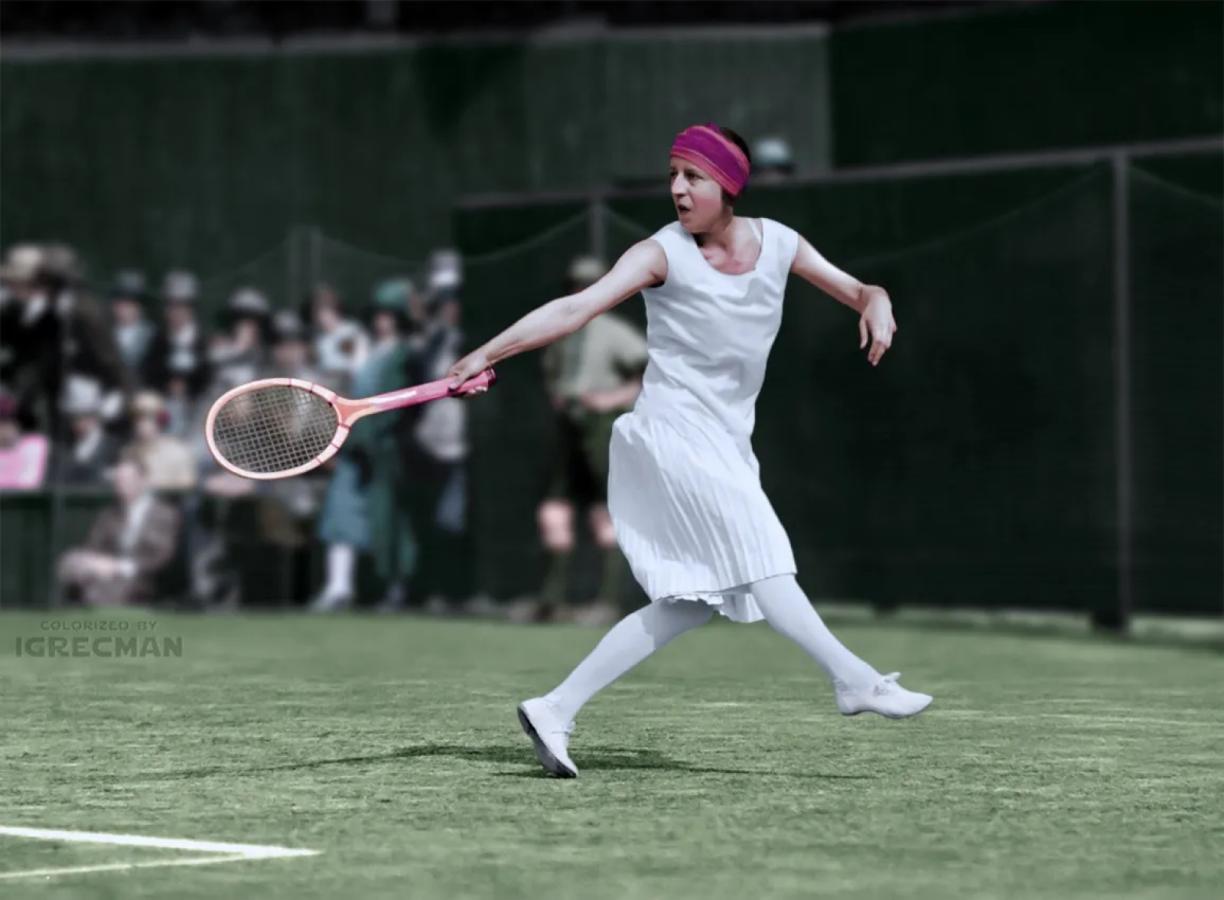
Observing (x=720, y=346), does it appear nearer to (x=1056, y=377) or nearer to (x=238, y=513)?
(x=1056, y=377)

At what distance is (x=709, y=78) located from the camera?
24.1m

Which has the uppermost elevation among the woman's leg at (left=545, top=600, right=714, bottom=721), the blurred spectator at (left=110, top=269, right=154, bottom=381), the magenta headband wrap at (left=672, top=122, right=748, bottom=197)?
the blurred spectator at (left=110, top=269, right=154, bottom=381)

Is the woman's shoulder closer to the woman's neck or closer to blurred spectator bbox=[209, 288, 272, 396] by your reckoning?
the woman's neck

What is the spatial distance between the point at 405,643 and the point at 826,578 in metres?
2.60

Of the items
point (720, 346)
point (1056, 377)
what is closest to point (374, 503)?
point (1056, 377)

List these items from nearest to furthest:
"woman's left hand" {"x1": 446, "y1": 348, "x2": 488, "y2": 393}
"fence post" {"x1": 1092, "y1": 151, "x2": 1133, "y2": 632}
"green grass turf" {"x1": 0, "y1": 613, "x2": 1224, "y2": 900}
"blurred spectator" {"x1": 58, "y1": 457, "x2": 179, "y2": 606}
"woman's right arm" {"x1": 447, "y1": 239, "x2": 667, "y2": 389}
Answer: "green grass turf" {"x1": 0, "y1": 613, "x2": 1224, "y2": 900}
"woman's left hand" {"x1": 446, "y1": 348, "x2": 488, "y2": 393}
"woman's right arm" {"x1": 447, "y1": 239, "x2": 667, "y2": 389}
"fence post" {"x1": 1092, "y1": 151, "x2": 1133, "y2": 632}
"blurred spectator" {"x1": 58, "y1": 457, "x2": 179, "y2": 606}

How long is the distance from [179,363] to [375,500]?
1.70m

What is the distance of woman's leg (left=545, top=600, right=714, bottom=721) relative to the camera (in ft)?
30.0

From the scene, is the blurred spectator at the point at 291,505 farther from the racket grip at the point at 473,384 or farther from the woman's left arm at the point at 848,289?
the racket grip at the point at 473,384

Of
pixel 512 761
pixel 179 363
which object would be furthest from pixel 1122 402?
pixel 512 761

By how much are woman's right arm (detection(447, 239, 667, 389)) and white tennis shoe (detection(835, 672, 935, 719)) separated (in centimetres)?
136

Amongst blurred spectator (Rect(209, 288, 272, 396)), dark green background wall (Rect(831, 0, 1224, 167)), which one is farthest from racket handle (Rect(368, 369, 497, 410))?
dark green background wall (Rect(831, 0, 1224, 167))

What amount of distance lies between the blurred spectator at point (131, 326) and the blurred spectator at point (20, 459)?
2.54 feet

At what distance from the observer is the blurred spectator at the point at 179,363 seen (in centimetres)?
1978
